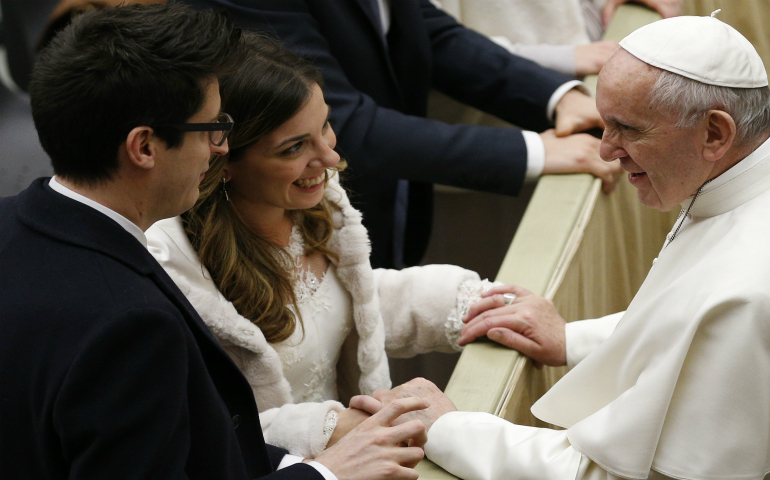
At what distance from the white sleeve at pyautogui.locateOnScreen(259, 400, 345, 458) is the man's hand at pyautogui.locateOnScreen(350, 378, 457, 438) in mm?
95

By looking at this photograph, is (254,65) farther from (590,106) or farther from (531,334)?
(590,106)

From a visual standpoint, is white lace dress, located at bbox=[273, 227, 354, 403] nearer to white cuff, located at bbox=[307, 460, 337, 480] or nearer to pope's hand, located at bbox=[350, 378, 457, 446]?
pope's hand, located at bbox=[350, 378, 457, 446]

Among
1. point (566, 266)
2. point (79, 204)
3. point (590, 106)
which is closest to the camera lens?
point (79, 204)

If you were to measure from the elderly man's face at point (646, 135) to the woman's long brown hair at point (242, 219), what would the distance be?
2.43ft

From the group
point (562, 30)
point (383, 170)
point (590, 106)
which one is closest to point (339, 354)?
point (383, 170)

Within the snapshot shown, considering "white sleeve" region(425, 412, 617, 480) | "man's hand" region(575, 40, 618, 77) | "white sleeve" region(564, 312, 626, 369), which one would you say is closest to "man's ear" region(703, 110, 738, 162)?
"white sleeve" region(425, 412, 617, 480)

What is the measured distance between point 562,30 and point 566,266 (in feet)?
5.27

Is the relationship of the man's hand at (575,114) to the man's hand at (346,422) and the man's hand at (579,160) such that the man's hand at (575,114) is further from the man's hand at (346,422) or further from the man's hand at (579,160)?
the man's hand at (346,422)

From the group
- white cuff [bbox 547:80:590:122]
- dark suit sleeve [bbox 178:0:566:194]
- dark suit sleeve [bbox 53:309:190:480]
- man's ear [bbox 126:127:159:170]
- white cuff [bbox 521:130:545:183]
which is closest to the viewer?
dark suit sleeve [bbox 53:309:190:480]

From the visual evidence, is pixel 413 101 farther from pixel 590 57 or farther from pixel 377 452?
pixel 377 452

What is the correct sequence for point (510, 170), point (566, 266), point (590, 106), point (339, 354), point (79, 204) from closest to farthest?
point (79, 204)
point (339, 354)
point (566, 266)
point (510, 170)
point (590, 106)

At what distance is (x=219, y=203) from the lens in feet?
6.58

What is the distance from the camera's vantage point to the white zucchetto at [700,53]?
1.52m

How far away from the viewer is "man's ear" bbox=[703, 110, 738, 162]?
1.50 meters
